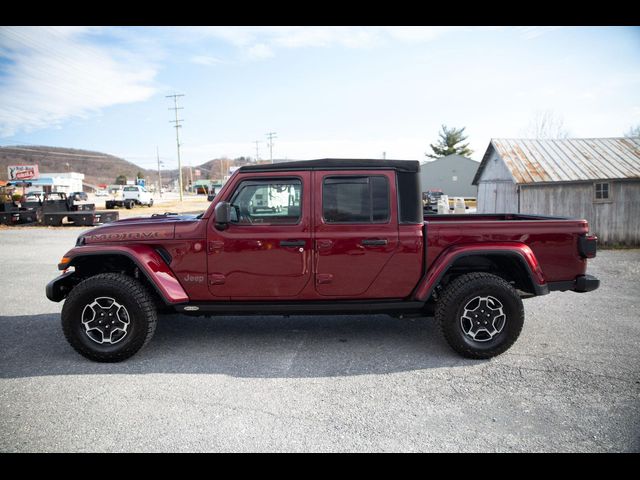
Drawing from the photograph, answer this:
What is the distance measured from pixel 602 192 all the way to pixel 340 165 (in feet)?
40.8

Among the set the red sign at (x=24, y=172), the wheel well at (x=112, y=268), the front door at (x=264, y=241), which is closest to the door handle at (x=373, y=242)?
the front door at (x=264, y=241)

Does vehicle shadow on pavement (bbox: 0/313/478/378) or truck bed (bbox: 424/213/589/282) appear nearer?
vehicle shadow on pavement (bbox: 0/313/478/378)

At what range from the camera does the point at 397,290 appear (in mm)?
3914

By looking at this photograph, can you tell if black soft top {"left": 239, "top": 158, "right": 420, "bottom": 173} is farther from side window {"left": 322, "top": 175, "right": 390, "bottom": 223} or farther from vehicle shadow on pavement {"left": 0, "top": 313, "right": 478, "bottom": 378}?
vehicle shadow on pavement {"left": 0, "top": 313, "right": 478, "bottom": 378}

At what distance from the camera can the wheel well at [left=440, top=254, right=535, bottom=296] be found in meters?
3.95

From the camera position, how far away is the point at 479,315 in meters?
3.85

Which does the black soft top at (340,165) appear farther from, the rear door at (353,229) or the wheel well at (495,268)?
the wheel well at (495,268)

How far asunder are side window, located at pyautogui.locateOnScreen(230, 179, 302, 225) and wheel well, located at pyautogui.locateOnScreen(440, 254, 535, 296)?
1748 millimetres

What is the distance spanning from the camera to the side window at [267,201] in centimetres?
392

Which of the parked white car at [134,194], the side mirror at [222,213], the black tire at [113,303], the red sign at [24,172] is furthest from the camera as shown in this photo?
the red sign at [24,172]

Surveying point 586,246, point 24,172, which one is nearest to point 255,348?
point 586,246

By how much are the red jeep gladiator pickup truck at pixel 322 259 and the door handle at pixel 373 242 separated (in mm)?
10

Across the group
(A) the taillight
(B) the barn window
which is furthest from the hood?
(B) the barn window
